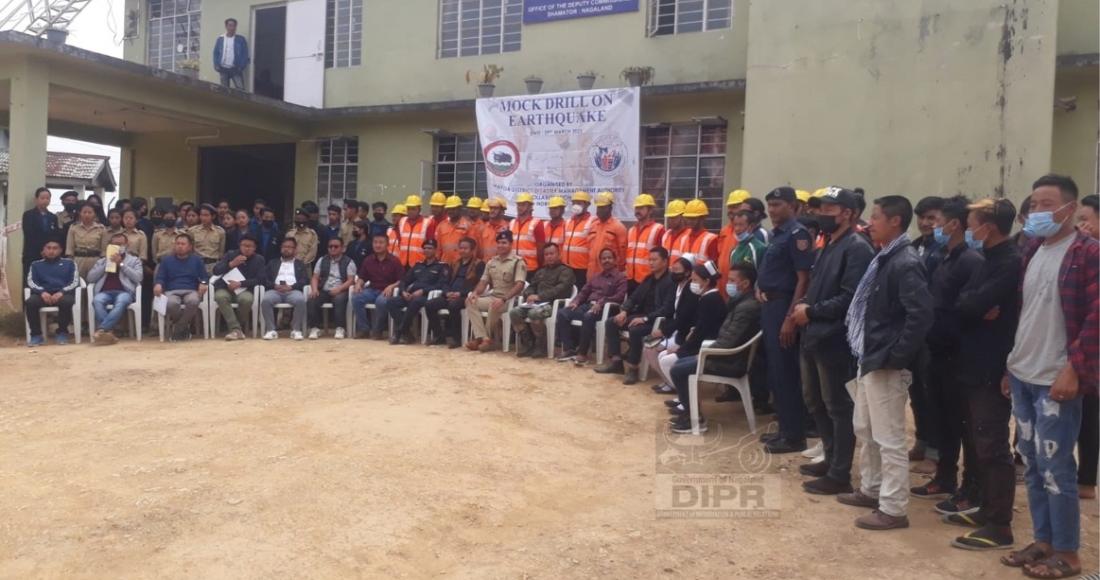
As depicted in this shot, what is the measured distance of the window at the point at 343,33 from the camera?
13641 millimetres

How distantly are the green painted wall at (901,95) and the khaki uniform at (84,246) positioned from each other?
752 centimetres

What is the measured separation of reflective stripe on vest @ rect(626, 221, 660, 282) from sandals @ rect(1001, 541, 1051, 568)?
5.06m

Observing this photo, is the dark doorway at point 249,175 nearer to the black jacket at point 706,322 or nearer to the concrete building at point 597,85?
the concrete building at point 597,85

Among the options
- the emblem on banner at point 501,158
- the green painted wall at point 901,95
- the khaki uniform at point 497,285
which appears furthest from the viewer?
the emblem on banner at point 501,158

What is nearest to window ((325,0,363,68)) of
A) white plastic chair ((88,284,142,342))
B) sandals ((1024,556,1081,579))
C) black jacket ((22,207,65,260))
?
black jacket ((22,207,65,260))

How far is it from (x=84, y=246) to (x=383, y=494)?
713cm

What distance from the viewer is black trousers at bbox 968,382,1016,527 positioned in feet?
12.8

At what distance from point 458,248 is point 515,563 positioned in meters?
6.46

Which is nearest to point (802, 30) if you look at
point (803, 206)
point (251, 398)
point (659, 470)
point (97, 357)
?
point (803, 206)

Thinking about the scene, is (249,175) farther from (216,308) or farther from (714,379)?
(714,379)

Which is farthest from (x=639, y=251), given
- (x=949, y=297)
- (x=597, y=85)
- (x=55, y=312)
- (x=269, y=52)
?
(x=269, y=52)

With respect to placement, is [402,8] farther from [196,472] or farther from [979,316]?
[979,316]

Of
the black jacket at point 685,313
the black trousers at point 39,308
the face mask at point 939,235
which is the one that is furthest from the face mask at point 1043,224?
the black trousers at point 39,308

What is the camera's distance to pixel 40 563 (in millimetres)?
3656
